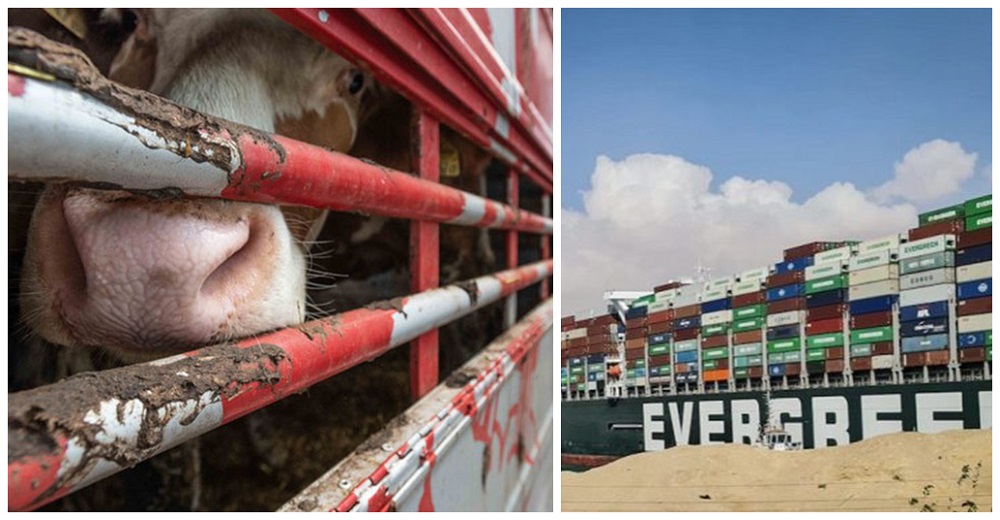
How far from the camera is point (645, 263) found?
5.82 ft

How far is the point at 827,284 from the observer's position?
1746 millimetres

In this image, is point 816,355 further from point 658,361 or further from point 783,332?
point 658,361

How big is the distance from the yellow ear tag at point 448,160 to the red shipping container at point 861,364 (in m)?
1.00

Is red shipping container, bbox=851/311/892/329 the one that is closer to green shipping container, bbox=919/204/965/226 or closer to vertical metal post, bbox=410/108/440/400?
green shipping container, bbox=919/204/965/226

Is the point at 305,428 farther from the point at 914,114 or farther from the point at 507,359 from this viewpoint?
the point at 914,114

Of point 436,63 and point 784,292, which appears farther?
point 784,292

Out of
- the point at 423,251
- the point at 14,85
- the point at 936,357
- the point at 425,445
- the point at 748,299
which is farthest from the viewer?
the point at 748,299

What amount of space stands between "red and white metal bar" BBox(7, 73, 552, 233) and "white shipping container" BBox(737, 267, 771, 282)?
91 centimetres

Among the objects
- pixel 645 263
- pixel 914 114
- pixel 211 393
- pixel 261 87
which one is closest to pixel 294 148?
pixel 211 393

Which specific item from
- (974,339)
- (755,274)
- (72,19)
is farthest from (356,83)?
(974,339)

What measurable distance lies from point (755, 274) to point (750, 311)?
88mm

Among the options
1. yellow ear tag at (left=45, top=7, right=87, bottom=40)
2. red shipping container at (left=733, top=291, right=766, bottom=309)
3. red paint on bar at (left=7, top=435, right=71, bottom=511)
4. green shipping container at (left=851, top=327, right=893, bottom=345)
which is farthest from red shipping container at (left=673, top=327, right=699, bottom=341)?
red paint on bar at (left=7, top=435, right=71, bottom=511)

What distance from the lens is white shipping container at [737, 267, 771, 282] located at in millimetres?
1742

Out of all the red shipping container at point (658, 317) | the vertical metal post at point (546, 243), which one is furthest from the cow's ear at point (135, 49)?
the vertical metal post at point (546, 243)
